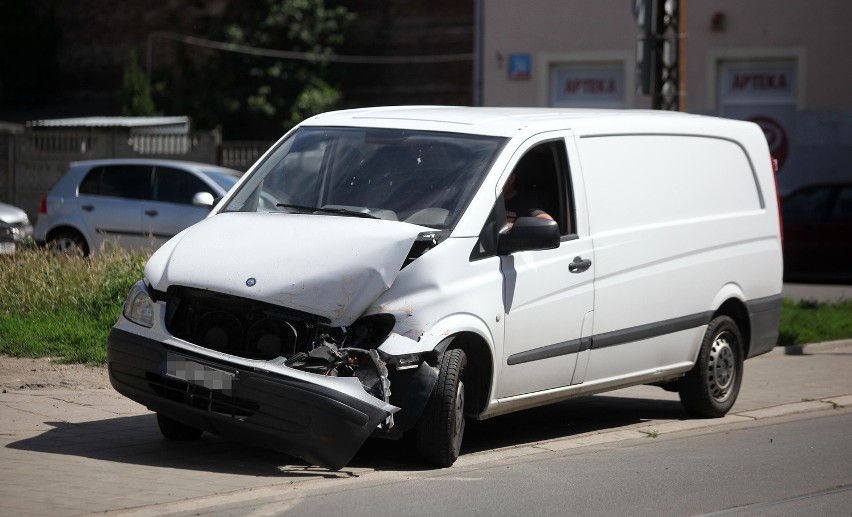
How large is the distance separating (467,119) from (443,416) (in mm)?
1960

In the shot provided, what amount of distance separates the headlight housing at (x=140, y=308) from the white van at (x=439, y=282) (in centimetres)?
1

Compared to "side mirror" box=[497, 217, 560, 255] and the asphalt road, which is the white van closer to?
"side mirror" box=[497, 217, 560, 255]

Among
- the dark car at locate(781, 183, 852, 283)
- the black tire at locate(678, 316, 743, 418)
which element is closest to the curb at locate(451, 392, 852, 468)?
the black tire at locate(678, 316, 743, 418)

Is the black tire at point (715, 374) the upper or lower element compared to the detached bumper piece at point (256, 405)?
lower

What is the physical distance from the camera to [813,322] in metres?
14.4

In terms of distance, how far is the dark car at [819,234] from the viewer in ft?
68.7

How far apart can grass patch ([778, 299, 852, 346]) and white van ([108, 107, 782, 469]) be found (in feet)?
13.8

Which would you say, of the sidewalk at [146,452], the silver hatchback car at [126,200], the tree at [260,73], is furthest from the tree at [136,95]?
the sidewalk at [146,452]

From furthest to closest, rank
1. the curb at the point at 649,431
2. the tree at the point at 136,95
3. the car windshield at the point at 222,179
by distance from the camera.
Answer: the tree at the point at 136,95, the car windshield at the point at 222,179, the curb at the point at 649,431

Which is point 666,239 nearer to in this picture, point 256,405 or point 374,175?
point 374,175

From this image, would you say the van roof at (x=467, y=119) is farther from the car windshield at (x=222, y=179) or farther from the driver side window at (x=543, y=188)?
the car windshield at (x=222, y=179)

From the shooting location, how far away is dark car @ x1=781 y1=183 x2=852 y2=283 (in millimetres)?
20953

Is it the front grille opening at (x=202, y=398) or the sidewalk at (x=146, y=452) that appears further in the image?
the front grille opening at (x=202, y=398)

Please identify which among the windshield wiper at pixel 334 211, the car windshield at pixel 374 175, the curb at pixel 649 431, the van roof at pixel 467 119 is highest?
the van roof at pixel 467 119
